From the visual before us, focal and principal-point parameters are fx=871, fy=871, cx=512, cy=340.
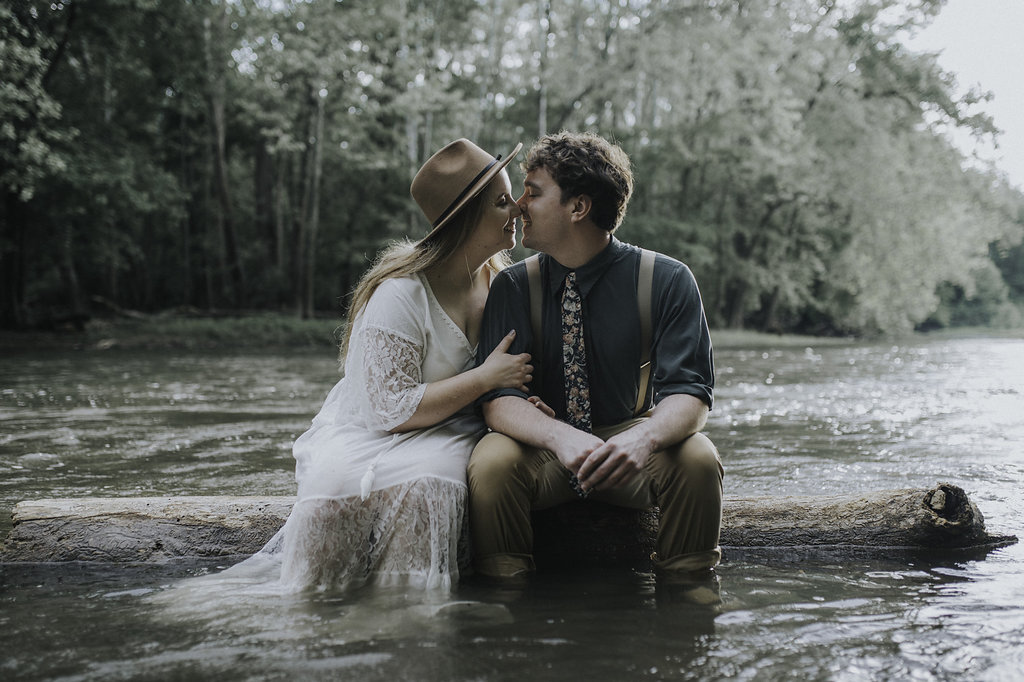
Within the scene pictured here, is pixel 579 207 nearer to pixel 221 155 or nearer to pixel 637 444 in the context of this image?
pixel 637 444

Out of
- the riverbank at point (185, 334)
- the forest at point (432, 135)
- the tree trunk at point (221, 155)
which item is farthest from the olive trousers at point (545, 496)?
the tree trunk at point (221, 155)

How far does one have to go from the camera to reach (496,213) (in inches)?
136

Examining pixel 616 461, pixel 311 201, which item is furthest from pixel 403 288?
pixel 311 201

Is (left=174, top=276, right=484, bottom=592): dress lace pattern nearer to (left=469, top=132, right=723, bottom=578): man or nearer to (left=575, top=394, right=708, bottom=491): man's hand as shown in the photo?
(left=469, top=132, right=723, bottom=578): man

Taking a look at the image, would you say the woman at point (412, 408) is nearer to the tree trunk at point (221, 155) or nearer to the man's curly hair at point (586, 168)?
the man's curly hair at point (586, 168)

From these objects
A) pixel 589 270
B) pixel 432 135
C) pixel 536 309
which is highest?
pixel 432 135

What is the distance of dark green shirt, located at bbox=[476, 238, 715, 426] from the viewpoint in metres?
3.33

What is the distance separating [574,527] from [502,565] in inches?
16.4

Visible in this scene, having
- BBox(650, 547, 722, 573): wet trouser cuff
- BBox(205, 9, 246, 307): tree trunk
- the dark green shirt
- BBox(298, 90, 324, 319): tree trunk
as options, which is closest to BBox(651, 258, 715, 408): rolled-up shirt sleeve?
the dark green shirt

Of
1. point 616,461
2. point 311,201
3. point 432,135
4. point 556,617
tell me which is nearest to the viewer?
point 556,617

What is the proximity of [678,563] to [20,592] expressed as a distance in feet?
7.68

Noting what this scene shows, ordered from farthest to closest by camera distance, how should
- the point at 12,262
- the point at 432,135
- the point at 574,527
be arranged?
the point at 432,135
the point at 12,262
the point at 574,527

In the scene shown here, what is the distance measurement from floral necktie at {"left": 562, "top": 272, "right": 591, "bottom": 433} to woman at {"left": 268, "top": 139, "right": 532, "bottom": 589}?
0.67 ft

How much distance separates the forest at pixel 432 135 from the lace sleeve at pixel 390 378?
52.6ft
